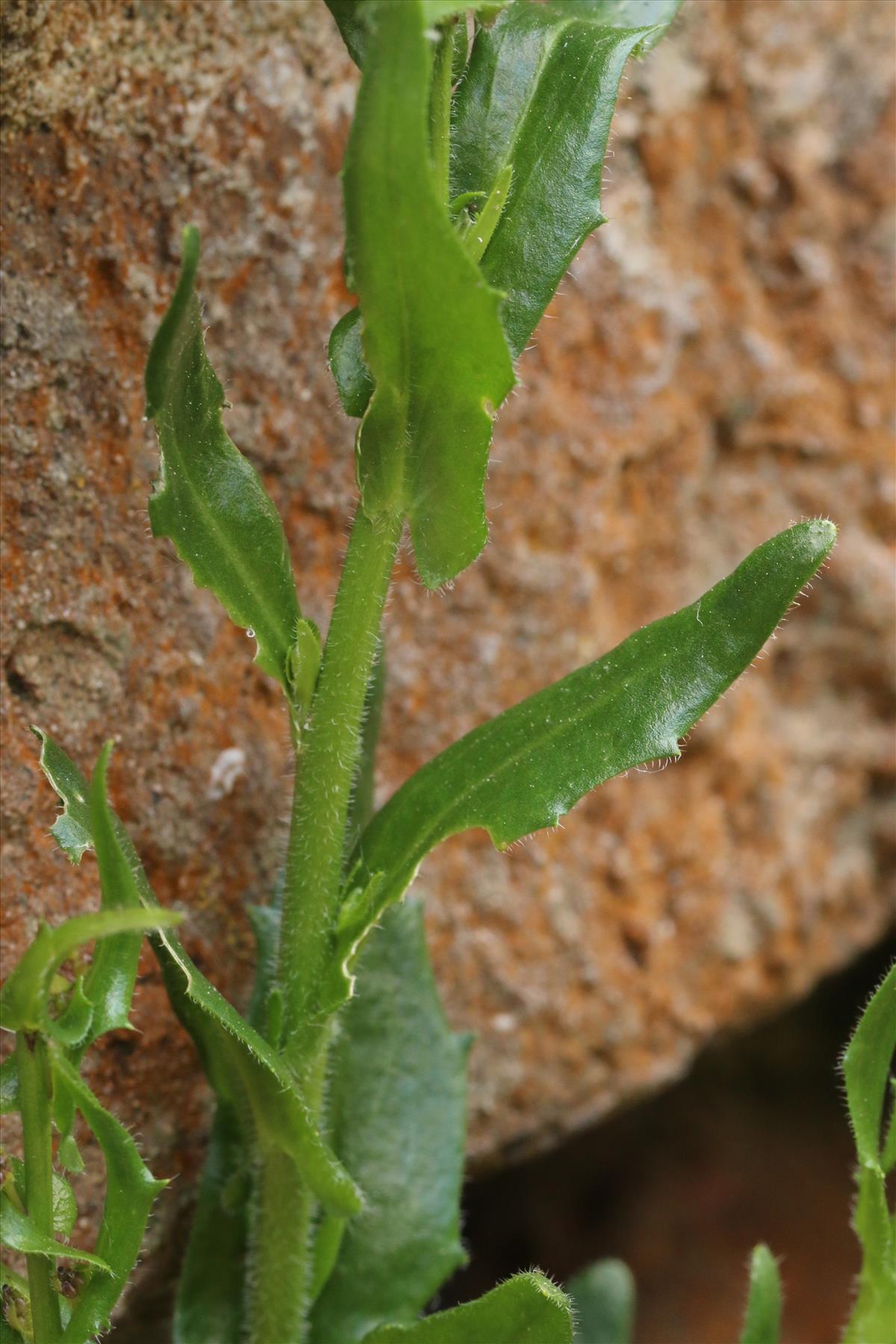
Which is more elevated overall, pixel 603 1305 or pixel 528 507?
pixel 528 507

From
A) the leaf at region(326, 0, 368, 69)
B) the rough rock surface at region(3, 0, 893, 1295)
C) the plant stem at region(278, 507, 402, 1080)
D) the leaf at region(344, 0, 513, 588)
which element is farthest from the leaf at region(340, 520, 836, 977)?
the leaf at region(326, 0, 368, 69)

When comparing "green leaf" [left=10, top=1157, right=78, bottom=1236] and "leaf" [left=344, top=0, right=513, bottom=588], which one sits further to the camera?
"green leaf" [left=10, top=1157, right=78, bottom=1236]

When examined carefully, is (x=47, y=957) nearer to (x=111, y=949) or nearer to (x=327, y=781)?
(x=111, y=949)

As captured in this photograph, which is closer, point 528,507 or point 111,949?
point 111,949

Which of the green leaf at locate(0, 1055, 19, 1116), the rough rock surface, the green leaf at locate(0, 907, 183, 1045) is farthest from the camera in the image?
the rough rock surface

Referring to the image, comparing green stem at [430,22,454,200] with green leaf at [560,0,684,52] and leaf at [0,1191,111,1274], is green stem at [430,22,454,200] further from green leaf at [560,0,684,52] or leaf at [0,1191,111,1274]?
leaf at [0,1191,111,1274]

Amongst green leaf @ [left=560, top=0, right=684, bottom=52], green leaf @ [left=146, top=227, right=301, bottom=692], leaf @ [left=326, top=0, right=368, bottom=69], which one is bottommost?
green leaf @ [left=146, top=227, right=301, bottom=692]

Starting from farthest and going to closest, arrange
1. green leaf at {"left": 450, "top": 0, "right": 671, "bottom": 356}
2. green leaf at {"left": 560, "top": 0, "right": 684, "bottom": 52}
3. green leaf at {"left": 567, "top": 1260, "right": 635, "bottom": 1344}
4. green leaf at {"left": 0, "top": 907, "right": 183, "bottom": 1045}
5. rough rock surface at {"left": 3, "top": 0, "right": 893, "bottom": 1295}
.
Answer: green leaf at {"left": 567, "top": 1260, "right": 635, "bottom": 1344} < rough rock surface at {"left": 3, "top": 0, "right": 893, "bottom": 1295} < green leaf at {"left": 560, "top": 0, "right": 684, "bottom": 52} < green leaf at {"left": 450, "top": 0, "right": 671, "bottom": 356} < green leaf at {"left": 0, "top": 907, "right": 183, "bottom": 1045}

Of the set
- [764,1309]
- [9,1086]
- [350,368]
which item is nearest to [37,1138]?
[9,1086]
